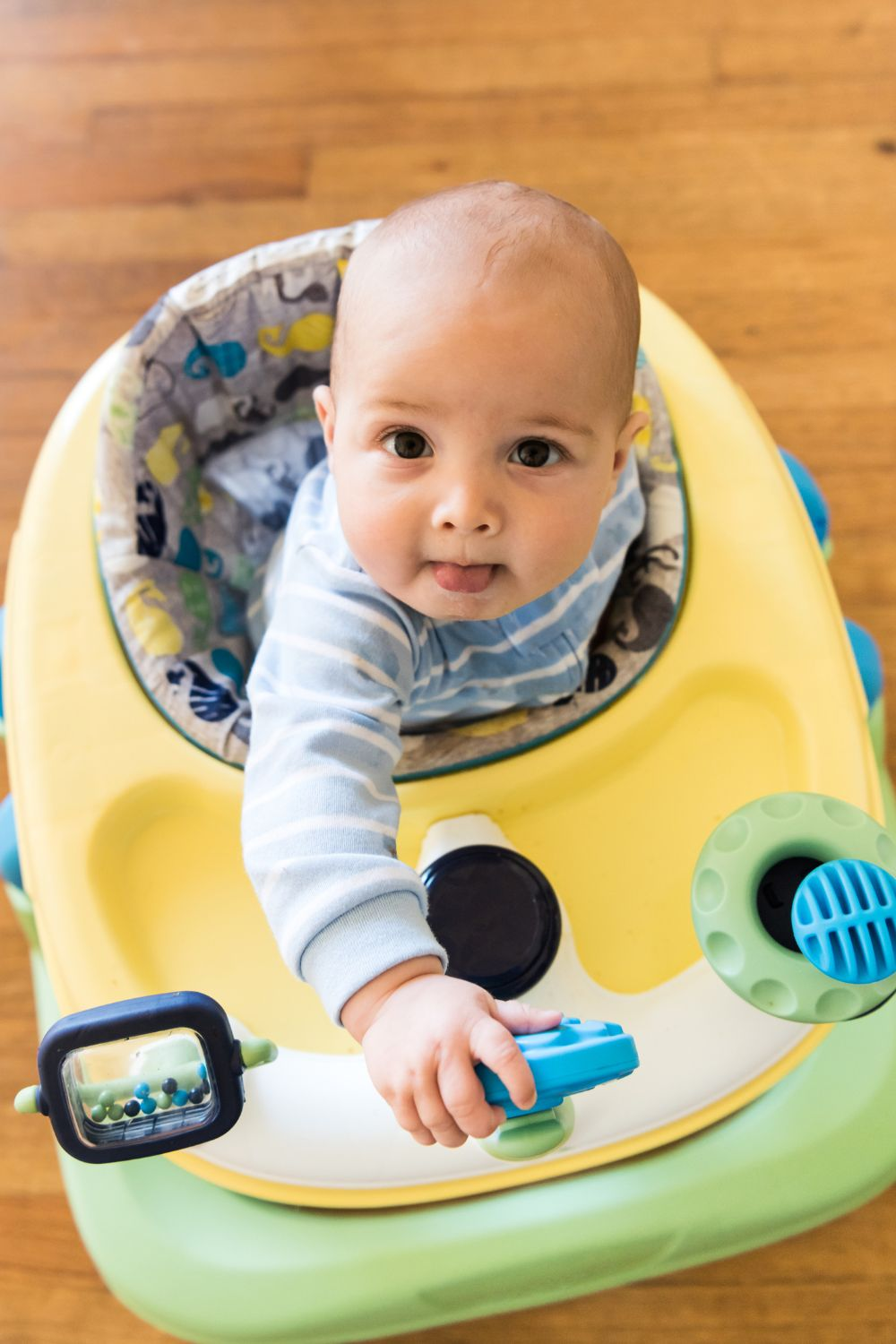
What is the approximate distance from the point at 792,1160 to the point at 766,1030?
3.3 inches

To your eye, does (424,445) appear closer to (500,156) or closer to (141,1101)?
(141,1101)

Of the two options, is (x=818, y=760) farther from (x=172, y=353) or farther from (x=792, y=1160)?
(x=172, y=353)

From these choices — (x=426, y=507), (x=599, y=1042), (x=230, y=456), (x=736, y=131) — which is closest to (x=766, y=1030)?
(x=599, y=1042)

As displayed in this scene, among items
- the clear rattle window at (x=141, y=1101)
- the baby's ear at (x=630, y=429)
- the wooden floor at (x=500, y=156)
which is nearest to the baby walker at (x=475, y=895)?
the clear rattle window at (x=141, y=1101)

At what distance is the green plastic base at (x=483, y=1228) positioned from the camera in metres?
0.62

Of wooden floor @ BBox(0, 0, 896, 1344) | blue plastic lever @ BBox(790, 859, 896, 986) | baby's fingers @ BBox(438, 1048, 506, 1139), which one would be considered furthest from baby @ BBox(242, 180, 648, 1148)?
wooden floor @ BBox(0, 0, 896, 1344)

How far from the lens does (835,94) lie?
119cm

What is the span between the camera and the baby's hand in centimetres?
46

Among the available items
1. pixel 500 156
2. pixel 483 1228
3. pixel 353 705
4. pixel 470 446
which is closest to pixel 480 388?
pixel 470 446

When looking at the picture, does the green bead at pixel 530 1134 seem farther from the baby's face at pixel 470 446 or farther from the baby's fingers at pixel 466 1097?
the baby's face at pixel 470 446

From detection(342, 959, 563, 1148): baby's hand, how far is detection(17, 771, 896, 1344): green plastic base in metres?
0.16

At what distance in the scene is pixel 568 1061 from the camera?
454 millimetres

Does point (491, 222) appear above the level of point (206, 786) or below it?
above

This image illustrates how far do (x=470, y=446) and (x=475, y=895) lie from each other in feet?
0.81
